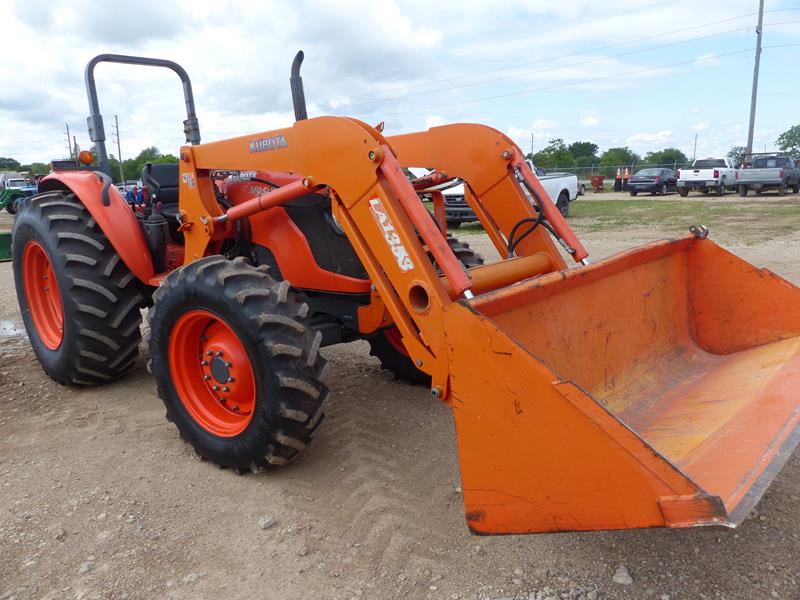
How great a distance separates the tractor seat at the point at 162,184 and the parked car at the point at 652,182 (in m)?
28.0

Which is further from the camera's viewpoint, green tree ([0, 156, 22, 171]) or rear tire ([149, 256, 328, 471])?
green tree ([0, 156, 22, 171])

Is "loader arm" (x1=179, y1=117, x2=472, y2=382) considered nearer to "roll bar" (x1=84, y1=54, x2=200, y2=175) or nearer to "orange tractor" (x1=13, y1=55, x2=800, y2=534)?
"orange tractor" (x1=13, y1=55, x2=800, y2=534)

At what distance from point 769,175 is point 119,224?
27363 mm

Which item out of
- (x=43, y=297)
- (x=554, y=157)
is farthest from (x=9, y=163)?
(x=43, y=297)

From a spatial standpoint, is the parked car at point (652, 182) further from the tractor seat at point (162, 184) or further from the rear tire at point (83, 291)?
the rear tire at point (83, 291)

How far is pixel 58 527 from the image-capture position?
288 cm

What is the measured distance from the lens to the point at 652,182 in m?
29.1

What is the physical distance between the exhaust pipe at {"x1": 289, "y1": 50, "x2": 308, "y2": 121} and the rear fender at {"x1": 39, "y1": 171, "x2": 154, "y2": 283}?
155 cm

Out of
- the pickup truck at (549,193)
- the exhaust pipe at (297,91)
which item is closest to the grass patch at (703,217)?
the pickup truck at (549,193)

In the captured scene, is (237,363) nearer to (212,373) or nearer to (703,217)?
(212,373)

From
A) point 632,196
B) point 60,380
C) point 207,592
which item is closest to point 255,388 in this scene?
point 207,592

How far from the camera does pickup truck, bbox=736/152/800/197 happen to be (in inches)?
1000

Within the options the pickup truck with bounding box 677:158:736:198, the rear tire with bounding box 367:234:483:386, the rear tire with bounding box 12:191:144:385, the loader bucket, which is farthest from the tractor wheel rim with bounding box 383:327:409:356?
the pickup truck with bounding box 677:158:736:198

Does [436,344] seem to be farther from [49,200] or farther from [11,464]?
[49,200]
